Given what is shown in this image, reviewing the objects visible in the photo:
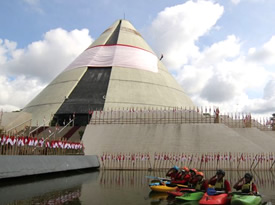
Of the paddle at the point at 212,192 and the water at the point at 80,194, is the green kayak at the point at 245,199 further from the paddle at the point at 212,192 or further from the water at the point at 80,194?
the water at the point at 80,194

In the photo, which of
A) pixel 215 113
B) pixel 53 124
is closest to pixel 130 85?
pixel 53 124

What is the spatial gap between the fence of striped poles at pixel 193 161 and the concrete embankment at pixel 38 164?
2399 millimetres

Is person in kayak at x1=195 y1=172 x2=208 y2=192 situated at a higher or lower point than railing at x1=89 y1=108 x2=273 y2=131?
lower

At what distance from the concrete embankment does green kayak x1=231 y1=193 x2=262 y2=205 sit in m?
10.0

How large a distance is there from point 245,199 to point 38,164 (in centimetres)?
1089

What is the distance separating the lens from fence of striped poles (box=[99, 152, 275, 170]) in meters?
20.5

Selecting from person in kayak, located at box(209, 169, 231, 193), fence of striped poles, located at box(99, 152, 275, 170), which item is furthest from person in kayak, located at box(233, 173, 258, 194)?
fence of striped poles, located at box(99, 152, 275, 170)

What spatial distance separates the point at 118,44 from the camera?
1662 inches

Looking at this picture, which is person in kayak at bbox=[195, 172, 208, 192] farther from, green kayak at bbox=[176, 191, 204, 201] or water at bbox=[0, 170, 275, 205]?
water at bbox=[0, 170, 275, 205]

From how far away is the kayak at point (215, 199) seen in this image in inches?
361

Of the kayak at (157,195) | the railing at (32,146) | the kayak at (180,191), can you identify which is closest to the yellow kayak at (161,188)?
the kayak at (157,195)

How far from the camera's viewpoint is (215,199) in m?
9.24

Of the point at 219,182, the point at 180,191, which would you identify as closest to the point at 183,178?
the point at 180,191

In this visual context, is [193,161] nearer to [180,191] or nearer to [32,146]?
[180,191]
